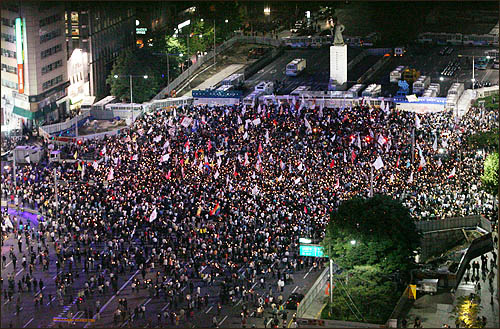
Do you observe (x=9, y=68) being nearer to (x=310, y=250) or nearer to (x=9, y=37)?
(x=9, y=37)

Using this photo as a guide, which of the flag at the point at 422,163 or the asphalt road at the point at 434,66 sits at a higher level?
the asphalt road at the point at 434,66

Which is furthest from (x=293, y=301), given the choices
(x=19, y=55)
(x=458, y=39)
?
(x=458, y=39)

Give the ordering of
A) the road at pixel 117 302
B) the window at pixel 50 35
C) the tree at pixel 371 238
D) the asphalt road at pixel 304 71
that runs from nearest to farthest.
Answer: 1. the tree at pixel 371 238
2. the road at pixel 117 302
3. the window at pixel 50 35
4. the asphalt road at pixel 304 71

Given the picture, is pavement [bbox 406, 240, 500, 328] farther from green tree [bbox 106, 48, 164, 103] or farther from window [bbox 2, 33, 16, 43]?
window [bbox 2, 33, 16, 43]

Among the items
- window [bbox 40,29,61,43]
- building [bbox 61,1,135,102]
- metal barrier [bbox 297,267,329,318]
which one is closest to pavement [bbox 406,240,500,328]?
metal barrier [bbox 297,267,329,318]

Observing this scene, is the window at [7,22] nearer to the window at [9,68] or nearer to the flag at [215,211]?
the window at [9,68]

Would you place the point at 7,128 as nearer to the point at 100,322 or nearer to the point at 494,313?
the point at 100,322

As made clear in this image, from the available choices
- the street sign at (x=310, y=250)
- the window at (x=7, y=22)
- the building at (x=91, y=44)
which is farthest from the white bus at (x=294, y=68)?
the street sign at (x=310, y=250)
